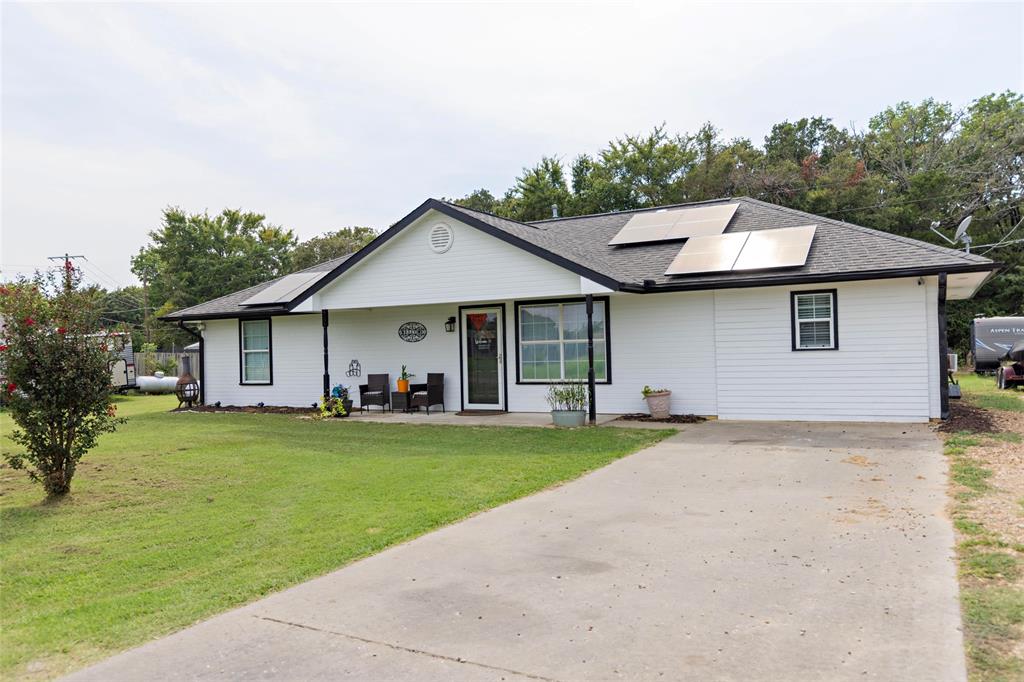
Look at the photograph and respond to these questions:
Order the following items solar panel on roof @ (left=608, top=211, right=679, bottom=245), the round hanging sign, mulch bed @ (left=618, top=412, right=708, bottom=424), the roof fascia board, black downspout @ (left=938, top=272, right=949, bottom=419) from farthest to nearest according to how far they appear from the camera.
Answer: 1. the round hanging sign
2. solar panel on roof @ (left=608, top=211, right=679, bottom=245)
3. mulch bed @ (left=618, top=412, right=708, bottom=424)
4. black downspout @ (left=938, top=272, right=949, bottom=419)
5. the roof fascia board

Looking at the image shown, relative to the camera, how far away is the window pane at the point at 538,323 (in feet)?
46.9

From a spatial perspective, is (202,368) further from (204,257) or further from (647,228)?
(204,257)

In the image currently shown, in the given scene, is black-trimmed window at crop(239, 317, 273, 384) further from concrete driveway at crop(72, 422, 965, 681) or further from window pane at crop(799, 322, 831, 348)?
concrete driveway at crop(72, 422, 965, 681)

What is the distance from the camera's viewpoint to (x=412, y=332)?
15977 millimetres

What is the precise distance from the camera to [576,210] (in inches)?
1363

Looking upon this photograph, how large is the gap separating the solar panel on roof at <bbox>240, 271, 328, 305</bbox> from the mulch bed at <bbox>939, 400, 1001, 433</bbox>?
1282cm

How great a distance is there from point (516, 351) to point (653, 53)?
247 inches

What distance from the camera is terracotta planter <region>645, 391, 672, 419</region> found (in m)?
12.8

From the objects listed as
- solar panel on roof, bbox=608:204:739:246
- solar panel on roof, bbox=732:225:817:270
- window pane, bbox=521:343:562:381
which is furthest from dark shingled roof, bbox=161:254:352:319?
solar panel on roof, bbox=732:225:817:270

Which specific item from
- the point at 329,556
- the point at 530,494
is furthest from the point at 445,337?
the point at 329,556

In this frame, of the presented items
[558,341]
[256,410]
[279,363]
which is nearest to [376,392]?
[279,363]

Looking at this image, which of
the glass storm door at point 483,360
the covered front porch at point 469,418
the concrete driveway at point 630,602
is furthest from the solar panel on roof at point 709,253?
the concrete driveway at point 630,602

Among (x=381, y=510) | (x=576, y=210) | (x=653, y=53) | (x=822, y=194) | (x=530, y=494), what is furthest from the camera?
(x=576, y=210)

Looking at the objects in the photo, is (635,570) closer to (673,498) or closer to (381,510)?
(673,498)
